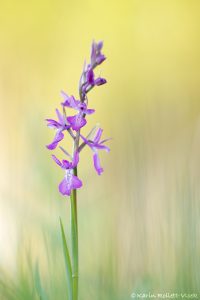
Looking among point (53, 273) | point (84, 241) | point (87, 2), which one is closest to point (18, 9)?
point (87, 2)

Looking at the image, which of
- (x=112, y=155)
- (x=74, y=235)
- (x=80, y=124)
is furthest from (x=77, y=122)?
(x=112, y=155)

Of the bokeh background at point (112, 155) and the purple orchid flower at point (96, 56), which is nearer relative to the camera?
the purple orchid flower at point (96, 56)

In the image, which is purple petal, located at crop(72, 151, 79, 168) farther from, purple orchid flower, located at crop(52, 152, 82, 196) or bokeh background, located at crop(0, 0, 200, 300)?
bokeh background, located at crop(0, 0, 200, 300)

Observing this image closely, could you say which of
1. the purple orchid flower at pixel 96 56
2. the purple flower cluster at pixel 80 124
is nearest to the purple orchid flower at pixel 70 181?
the purple flower cluster at pixel 80 124

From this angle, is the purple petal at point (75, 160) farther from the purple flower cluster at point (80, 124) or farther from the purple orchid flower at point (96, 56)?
the purple orchid flower at point (96, 56)

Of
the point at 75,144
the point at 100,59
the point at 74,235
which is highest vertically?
the point at 100,59

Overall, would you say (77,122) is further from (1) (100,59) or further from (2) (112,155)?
(2) (112,155)

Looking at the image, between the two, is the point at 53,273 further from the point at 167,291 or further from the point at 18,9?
the point at 18,9

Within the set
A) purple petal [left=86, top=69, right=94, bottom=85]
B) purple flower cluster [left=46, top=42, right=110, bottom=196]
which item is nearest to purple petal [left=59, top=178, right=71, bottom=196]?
purple flower cluster [left=46, top=42, right=110, bottom=196]

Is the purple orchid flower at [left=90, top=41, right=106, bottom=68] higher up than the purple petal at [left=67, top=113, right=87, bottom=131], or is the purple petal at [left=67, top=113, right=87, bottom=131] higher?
the purple orchid flower at [left=90, top=41, right=106, bottom=68]
